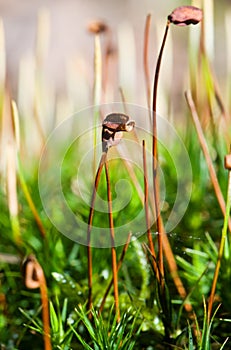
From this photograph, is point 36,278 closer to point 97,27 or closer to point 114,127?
point 114,127

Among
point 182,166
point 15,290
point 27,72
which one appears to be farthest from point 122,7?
point 15,290

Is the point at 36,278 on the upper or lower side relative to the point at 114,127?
lower

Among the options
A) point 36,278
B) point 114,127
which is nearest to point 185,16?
point 114,127

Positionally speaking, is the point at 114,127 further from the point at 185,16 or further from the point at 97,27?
the point at 97,27

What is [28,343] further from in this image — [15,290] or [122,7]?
[122,7]

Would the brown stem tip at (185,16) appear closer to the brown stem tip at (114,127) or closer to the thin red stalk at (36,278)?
the brown stem tip at (114,127)

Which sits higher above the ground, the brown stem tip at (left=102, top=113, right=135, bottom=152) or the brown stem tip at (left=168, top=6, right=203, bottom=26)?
the brown stem tip at (left=168, top=6, right=203, bottom=26)

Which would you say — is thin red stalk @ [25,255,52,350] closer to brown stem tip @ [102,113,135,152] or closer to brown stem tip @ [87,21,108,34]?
brown stem tip @ [102,113,135,152]

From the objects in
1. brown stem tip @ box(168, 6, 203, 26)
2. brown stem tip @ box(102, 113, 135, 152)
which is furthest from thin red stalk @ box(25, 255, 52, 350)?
brown stem tip @ box(168, 6, 203, 26)

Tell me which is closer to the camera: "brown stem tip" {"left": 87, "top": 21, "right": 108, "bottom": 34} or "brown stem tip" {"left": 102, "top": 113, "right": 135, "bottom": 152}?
"brown stem tip" {"left": 102, "top": 113, "right": 135, "bottom": 152}

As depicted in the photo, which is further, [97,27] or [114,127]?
[97,27]

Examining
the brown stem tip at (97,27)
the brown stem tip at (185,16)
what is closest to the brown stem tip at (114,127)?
the brown stem tip at (185,16)
